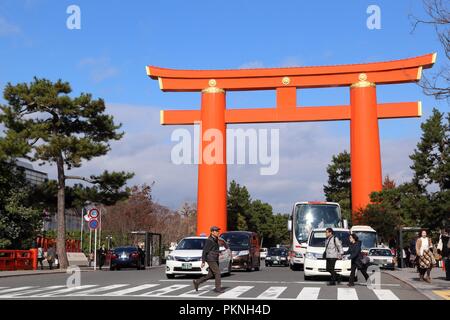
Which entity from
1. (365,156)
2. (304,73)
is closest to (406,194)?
(365,156)

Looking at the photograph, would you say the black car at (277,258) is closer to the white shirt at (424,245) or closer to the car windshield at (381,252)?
the car windshield at (381,252)

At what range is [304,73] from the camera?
4088cm

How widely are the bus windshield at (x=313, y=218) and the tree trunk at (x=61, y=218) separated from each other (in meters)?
12.2

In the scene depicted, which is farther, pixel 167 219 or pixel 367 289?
pixel 167 219

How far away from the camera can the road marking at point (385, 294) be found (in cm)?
1356

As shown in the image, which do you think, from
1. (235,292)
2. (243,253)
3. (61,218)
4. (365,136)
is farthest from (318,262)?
(365,136)

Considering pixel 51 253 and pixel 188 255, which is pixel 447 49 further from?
pixel 51 253

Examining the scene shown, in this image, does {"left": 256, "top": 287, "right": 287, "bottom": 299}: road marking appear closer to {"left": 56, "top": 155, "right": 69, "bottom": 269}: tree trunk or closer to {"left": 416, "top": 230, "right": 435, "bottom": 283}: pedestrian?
{"left": 416, "top": 230, "right": 435, "bottom": 283}: pedestrian

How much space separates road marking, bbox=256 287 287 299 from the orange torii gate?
25.0 meters

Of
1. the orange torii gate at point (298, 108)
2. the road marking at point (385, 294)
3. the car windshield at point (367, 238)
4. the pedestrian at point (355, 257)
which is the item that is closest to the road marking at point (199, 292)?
the road marking at point (385, 294)

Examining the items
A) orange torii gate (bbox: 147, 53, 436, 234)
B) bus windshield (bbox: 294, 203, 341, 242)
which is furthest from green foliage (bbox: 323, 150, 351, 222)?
bus windshield (bbox: 294, 203, 341, 242)

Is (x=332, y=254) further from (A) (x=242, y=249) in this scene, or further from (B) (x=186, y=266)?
(A) (x=242, y=249)

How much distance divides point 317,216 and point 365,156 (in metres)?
13.5
